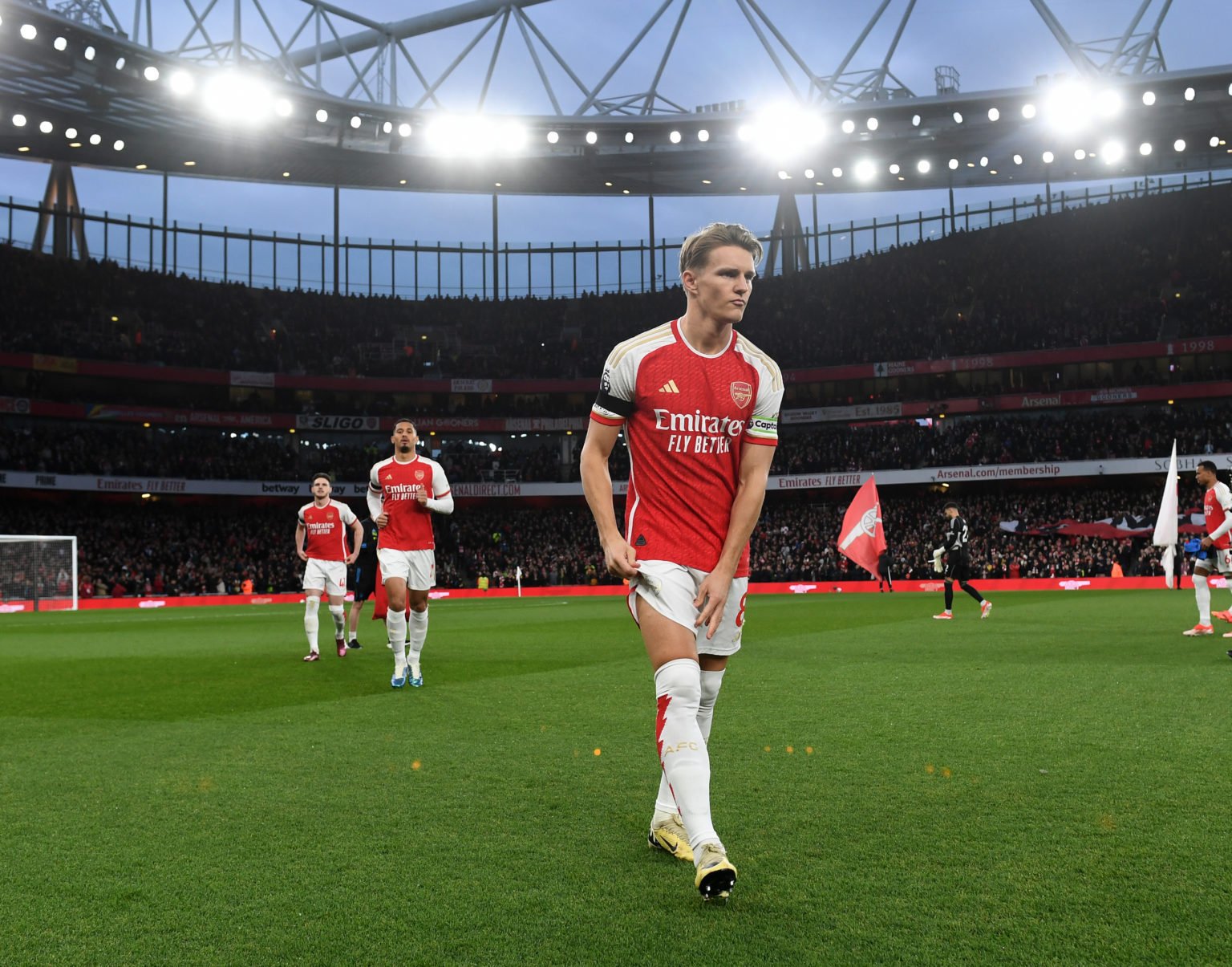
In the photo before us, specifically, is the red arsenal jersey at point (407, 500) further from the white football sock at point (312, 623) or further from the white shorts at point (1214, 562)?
the white shorts at point (1214, 562)

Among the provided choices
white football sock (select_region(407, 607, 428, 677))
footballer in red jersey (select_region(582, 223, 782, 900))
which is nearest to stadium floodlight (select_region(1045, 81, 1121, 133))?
white football sock (select_region(407, 607, 428, 677))

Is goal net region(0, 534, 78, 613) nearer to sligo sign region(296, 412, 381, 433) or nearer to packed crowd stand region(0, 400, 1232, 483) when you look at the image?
packed crowd stand region(0, 400, 1232, 483)

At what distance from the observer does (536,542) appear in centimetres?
5125

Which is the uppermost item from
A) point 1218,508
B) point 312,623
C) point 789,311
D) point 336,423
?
point 789,311

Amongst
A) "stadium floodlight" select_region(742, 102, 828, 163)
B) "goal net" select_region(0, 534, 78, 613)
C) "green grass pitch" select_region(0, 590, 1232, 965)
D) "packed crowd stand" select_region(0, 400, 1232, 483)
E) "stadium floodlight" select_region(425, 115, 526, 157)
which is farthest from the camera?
"packed crowd stand" select_region(0, 400, 1232, 483)

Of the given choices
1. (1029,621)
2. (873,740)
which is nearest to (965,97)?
(1029,621)

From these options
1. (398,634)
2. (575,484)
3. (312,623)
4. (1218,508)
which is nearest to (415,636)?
(398,634)

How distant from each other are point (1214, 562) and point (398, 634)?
1032 cm

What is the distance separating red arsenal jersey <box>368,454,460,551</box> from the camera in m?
10.7

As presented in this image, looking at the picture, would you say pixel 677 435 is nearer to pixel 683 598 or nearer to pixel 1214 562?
pixel 683 598

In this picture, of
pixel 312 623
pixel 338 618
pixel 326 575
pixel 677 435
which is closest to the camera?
pixel 677 435

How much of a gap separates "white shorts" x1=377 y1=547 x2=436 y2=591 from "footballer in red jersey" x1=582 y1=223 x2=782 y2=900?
Result: 6658mm

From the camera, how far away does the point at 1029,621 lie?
17.6 metres

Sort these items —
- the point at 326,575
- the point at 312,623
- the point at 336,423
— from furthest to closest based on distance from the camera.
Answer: the point at 336,423 → the point at 326,575 → the point at 312,623
